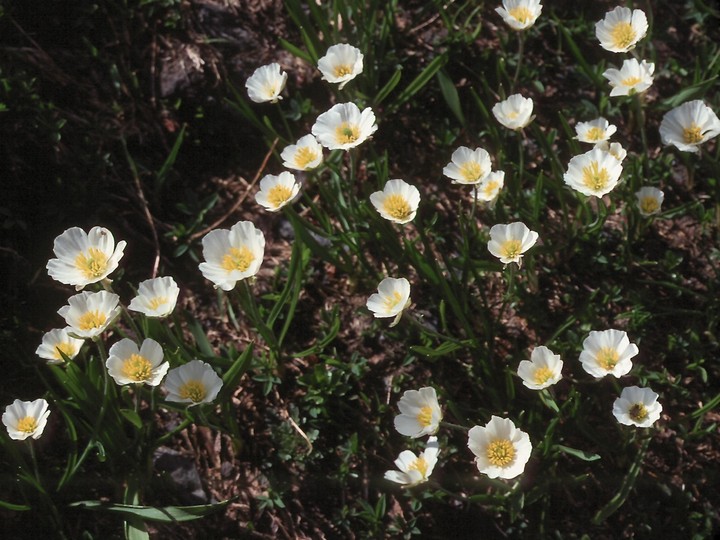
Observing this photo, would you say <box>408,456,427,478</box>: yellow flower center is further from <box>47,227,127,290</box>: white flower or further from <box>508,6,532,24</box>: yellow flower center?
<box>508,6,532,24</box>: yellow flower center

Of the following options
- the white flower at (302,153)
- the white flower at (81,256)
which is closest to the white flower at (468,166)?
the white flower at (302,153)

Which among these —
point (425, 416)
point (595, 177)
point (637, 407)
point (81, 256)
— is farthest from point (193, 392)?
point (595, 177)

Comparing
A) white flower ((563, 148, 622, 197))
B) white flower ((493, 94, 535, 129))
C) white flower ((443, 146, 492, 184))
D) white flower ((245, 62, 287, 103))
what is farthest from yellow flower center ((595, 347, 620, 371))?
white flower ((245, 62, 287, 103))

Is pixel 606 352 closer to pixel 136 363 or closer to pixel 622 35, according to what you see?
pixel 622 35

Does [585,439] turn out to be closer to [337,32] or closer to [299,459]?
[299,459]

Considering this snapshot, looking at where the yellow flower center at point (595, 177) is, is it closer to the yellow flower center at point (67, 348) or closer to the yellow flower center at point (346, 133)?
the yellow flower center at point (346, 133)

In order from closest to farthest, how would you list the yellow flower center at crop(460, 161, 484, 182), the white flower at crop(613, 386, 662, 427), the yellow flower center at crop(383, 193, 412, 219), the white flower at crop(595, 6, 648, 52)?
the white flower at crop(613, 386, 662, 427) → the yellow flower center at crop(383, 193, 412, 219) → the yellow flower center at crop(460, 161, 484, 182) → the white flower at crop(595, 6, 648, 52)
